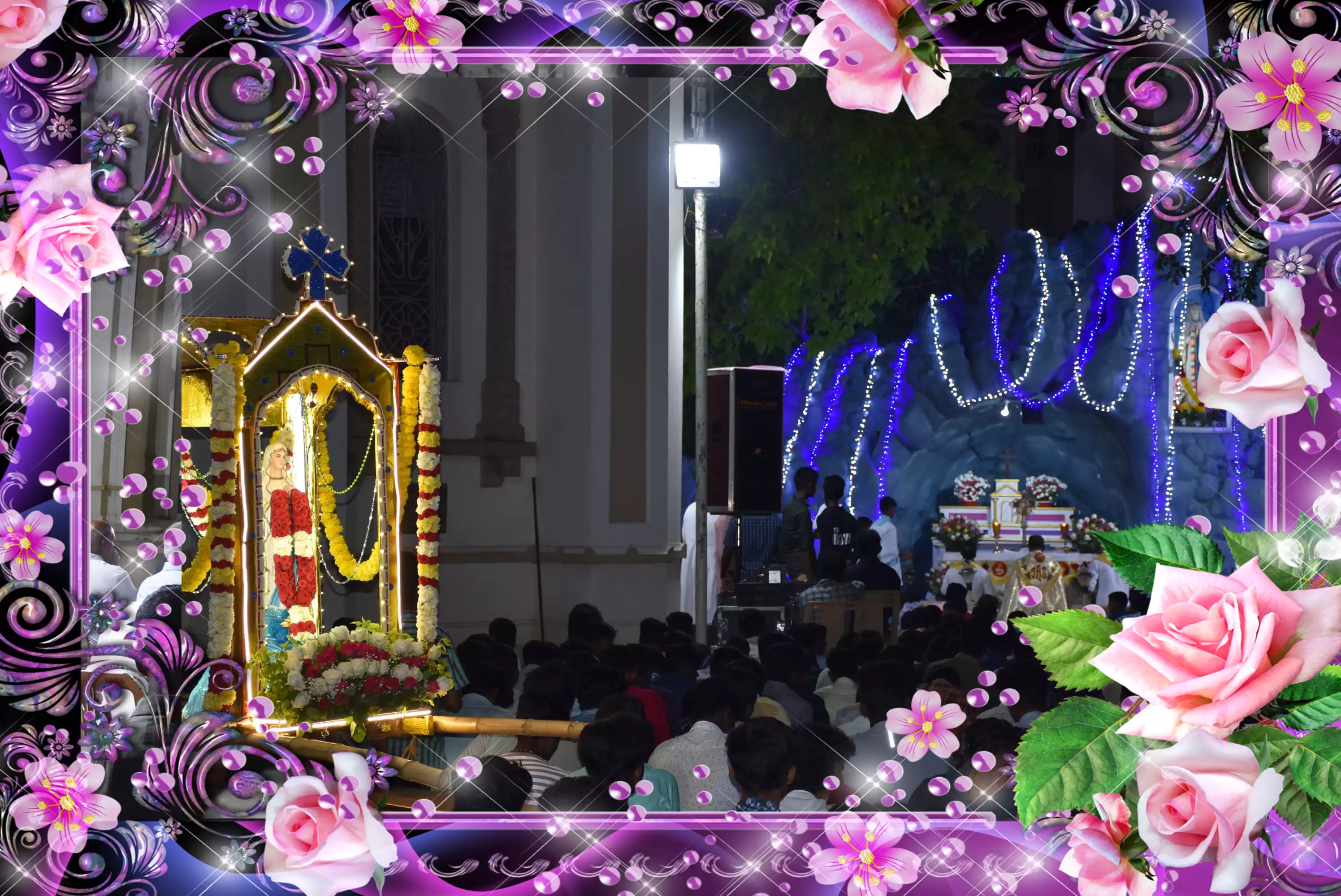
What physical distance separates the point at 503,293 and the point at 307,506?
1.53 m

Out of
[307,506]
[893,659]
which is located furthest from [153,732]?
[893,659]

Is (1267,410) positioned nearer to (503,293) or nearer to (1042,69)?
(1042,69)

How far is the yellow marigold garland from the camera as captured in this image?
4.46 metres

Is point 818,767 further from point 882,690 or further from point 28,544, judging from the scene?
point 28,544

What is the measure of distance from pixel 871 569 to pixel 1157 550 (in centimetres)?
196

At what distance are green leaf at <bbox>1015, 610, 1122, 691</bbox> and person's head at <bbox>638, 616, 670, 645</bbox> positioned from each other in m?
2.03

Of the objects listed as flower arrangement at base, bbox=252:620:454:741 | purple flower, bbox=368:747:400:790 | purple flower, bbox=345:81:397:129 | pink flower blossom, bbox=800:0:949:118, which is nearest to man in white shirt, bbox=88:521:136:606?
flower arrangement at base, bbox=252:620:454:741

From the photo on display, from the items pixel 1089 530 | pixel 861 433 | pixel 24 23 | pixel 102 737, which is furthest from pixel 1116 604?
pixel 24 23

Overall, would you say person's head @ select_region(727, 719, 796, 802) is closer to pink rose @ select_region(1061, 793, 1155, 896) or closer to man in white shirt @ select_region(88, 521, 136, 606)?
pink rose @ select_region(1061, 793, 1155, 896)

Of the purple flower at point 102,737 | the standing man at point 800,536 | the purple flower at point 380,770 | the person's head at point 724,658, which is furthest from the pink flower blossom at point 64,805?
the standing man at point 800,536

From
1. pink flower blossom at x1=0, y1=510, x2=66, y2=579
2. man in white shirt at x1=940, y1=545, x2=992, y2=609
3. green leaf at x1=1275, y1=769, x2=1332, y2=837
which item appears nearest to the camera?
green leaf at x1=1275, y1=769, x2=1332, y2=837

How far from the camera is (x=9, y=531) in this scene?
326 centimetres

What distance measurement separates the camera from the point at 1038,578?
392 cm

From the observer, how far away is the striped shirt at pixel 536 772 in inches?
134
